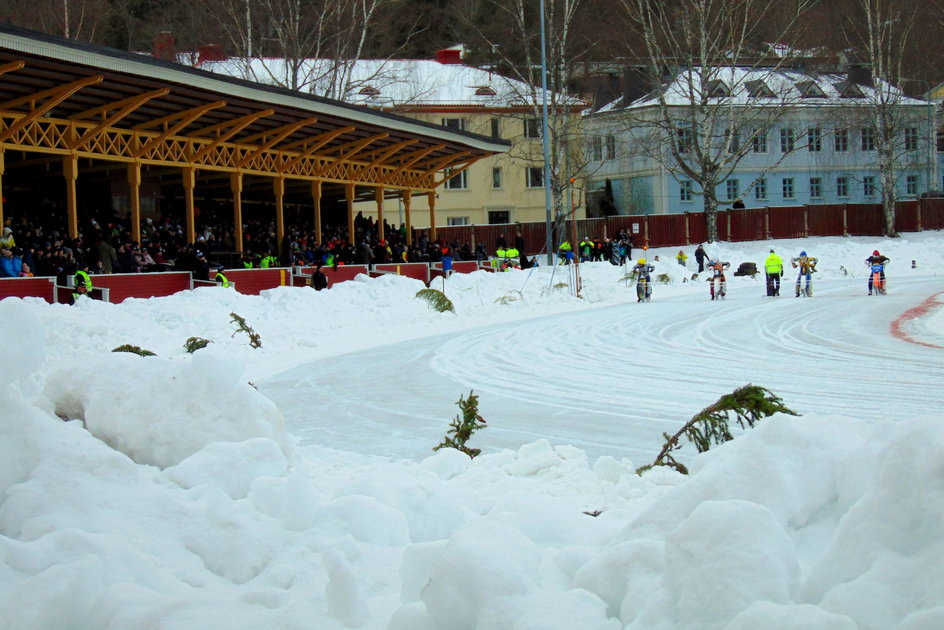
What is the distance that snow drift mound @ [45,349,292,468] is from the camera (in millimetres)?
6230

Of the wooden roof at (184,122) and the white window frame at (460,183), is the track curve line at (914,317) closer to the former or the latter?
the wooden roof at (184,122)

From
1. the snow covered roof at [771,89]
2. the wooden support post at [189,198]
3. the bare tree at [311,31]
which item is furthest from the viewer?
the snow covered roof at [771,89]

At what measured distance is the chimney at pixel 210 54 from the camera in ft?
153

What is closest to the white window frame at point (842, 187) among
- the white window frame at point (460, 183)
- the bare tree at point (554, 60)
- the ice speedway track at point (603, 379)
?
the bare tree at point (554, 60)

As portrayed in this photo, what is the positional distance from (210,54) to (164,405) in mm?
43679

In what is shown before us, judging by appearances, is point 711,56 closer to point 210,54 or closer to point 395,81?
point 395,81

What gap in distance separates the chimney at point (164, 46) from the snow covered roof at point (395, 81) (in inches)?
123

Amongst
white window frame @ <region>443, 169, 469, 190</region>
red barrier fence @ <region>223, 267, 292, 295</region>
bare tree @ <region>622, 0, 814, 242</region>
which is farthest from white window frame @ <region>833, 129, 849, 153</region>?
red barrier fence @ <region>223, 267, 292, 295</region>

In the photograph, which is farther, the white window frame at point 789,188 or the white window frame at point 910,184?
the white window frame at point 910,184

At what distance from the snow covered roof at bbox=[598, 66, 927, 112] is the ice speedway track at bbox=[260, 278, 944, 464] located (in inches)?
1144

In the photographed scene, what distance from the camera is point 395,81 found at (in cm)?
4956

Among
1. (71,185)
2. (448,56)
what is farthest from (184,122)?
(448,56)

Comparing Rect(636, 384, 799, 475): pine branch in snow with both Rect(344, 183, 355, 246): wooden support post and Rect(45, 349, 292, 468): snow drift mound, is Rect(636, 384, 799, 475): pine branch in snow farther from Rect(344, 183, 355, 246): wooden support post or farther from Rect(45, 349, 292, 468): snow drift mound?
Rect(344, 183, 355, 246): wooden support post

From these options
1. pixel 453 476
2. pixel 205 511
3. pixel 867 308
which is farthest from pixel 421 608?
pixel 867 308
